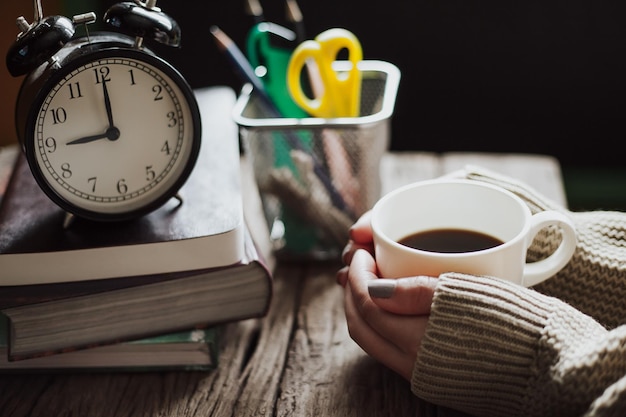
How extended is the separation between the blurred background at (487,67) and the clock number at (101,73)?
86cm

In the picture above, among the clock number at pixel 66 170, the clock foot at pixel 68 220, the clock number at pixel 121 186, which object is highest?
the clock number at pixel 66 170

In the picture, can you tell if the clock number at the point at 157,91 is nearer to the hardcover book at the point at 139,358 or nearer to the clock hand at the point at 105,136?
the clock hand at the point at 105,136

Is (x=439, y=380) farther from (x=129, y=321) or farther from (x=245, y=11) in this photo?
(x=245, y=11)

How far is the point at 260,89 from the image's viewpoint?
959 millimetres

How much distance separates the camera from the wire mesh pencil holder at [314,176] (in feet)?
3.06

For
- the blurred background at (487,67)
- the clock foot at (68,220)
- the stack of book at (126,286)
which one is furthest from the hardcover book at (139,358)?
the blurred background at (487,67)

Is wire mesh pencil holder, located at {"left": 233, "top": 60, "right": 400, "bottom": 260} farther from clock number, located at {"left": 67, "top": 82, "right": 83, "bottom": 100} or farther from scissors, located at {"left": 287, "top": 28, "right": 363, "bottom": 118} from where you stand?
clock number, located at {"left": 67, "top": 82, "right": 83, "bottom": 100}

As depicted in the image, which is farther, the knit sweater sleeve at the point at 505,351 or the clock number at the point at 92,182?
the clock number at the point at 92,182

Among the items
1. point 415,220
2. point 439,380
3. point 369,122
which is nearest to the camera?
point 439,380

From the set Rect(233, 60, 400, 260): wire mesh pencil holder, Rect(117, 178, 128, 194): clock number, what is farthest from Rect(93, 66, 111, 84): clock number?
Rect(233, 60, 400, 260): wire mesh pencil holder

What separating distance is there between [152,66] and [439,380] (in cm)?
39

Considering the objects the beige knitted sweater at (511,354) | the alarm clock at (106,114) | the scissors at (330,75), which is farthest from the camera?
the scissors at (330,75)

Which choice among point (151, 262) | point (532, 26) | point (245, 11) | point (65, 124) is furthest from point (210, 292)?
point (532, 26)

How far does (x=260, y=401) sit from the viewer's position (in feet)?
2.39
